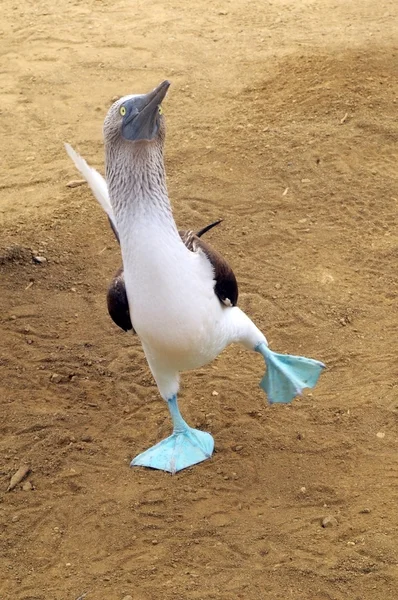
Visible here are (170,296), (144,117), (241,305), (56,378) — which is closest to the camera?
(144,117)

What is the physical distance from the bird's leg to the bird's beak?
1463 mm

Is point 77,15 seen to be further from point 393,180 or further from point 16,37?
point 393,180

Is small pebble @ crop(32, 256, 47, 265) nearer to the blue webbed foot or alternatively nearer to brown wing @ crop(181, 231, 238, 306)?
the blue webbed foot

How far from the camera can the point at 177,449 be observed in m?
4.38

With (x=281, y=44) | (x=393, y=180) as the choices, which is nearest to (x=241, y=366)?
(x=393, y=180)

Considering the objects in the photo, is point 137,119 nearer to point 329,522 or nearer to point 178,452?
Result: point 178,452

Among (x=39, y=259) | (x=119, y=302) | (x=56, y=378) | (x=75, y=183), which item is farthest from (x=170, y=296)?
(x=75, y=183)

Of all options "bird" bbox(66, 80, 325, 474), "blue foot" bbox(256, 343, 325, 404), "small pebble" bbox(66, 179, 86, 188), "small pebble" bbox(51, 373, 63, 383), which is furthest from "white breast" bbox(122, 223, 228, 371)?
"small pebble" bbox(66, 179, 86, 188)

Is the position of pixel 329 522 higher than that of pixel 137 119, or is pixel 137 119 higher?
pixel 137 119

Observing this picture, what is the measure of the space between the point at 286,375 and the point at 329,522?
0.81m

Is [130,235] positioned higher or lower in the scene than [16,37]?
higher

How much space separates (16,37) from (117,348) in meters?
5.76

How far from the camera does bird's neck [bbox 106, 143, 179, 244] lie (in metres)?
3.58

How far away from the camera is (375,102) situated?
750 centimetres
